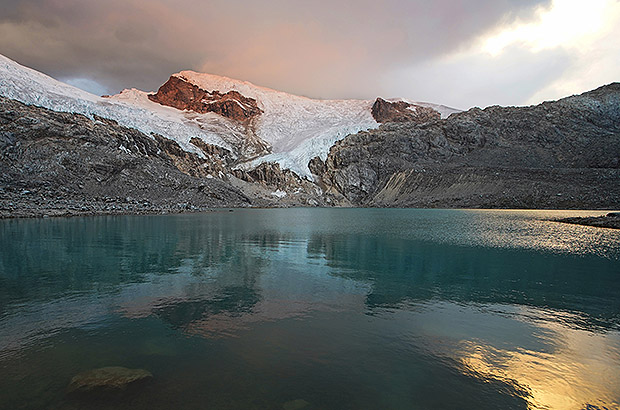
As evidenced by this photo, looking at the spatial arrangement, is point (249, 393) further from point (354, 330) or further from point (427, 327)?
point (427, 327)

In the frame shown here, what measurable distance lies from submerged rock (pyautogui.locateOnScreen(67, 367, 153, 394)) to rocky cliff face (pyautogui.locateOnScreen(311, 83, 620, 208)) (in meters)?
107

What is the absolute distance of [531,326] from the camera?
35.5 ft

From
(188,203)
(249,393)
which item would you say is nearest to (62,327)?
(249,393)

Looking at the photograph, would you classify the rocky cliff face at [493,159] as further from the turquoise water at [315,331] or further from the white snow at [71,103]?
the turquoise water at [315,331]

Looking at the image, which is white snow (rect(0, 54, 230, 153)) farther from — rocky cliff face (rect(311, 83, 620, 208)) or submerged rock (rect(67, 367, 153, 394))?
submerged rock (rect(67, 367, 153, 394))

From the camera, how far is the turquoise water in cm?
689

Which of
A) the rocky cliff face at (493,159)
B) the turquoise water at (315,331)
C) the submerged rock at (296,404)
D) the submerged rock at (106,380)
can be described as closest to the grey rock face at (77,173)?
the turquoise water at (315,331)

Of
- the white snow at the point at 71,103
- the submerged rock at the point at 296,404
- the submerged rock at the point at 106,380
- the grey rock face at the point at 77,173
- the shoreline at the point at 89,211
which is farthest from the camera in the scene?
the white snow at the point at 71,103

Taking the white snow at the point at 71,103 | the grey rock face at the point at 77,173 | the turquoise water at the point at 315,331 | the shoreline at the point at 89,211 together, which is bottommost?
the turquoise water at the point at 315,331

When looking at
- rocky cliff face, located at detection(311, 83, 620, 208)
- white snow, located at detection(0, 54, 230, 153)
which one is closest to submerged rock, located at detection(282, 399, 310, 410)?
rocky cliff face, located at detection(311, 83, 620, 208)

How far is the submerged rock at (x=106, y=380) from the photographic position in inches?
267

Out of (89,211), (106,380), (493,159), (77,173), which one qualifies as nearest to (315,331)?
(106,380)

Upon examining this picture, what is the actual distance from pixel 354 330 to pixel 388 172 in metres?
143

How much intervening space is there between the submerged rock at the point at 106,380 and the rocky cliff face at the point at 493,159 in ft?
352
